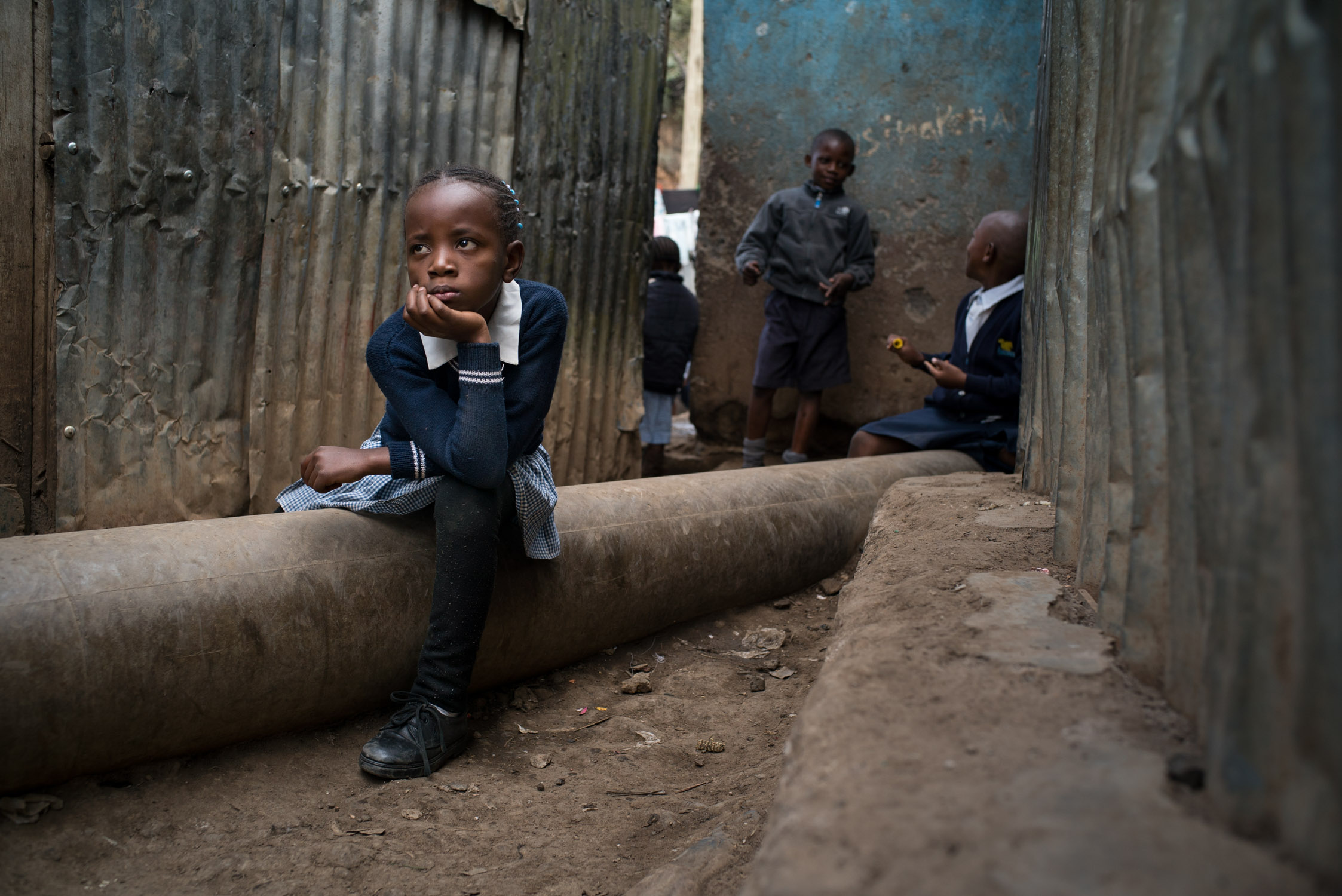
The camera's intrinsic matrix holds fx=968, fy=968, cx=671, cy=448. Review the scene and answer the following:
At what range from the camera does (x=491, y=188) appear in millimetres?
2215

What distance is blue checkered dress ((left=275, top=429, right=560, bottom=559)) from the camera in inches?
89.7

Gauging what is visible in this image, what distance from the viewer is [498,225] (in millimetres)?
2186

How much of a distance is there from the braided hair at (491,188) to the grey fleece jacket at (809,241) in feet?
9.96

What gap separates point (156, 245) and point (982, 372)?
3297mm

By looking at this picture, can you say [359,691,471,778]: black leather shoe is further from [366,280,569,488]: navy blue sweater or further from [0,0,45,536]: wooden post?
[0,0,45,536]: wooden post

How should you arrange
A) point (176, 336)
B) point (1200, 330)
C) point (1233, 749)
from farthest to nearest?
point (176, 336), point (1200, 330), point (1233, 749)

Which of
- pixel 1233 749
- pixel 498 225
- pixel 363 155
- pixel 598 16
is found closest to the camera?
pixel 1233 749

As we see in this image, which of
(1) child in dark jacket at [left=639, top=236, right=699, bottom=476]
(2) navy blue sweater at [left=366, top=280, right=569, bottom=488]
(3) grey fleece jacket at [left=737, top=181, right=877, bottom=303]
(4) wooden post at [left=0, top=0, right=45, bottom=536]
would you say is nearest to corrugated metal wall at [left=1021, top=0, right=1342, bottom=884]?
(2) navy blue sweater at [left=366, top=280, right=569, bottom=488]

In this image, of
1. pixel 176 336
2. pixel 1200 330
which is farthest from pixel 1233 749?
pixel 176 336

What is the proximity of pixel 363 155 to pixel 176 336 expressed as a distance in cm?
94

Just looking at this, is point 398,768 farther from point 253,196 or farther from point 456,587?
point 253,196

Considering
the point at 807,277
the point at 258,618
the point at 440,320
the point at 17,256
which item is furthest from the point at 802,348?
the point at 258,618

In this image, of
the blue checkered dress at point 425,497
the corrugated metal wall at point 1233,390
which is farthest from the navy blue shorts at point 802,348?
the corrugated metal wall at point 1233,390

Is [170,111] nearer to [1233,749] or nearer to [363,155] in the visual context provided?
[363,155]
